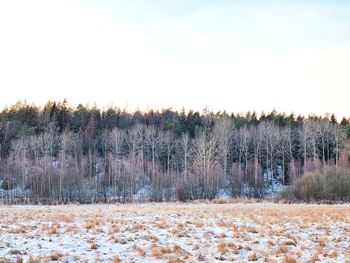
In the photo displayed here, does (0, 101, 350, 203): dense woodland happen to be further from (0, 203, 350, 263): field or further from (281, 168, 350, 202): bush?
(0, 203, 350, 263): field

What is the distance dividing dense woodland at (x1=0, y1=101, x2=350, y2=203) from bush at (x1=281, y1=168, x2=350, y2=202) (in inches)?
377

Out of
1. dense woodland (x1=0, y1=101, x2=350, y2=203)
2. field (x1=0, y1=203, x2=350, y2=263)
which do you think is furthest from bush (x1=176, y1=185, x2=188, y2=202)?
field (x1=0, y1=203, x2=350, y2=263)

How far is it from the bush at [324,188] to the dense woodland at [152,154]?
9.58m

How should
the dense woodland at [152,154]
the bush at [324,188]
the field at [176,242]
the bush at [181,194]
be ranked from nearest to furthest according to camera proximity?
the field at [176,242]
the bush at [324,188]
the bush at [181,194]
the dense woodland at [152,154]

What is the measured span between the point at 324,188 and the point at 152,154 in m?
→ 34.6

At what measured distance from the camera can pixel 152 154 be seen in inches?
2904

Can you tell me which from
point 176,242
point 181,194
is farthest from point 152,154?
point 176,242

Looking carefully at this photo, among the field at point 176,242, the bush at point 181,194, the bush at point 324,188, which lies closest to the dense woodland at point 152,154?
the bush at point 181,194

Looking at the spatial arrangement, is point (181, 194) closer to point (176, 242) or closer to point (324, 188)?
point (324, 188)

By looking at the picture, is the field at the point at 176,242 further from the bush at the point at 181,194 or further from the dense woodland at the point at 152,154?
the dense woodland at the point at 152,154

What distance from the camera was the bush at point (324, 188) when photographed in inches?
1805

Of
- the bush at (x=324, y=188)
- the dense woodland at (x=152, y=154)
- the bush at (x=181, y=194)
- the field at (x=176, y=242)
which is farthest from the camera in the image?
the dense woodland at (x=152, y=154)

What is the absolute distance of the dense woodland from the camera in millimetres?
54625

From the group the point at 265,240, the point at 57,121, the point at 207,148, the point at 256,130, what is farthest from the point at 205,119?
the point at 265,240
